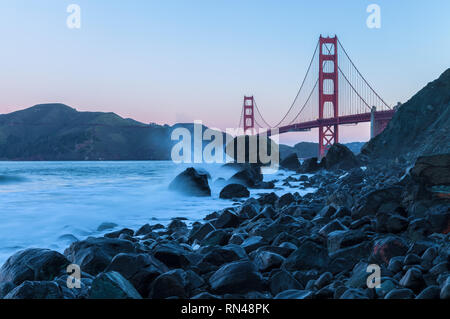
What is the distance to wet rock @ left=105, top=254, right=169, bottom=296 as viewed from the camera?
2.07 metres

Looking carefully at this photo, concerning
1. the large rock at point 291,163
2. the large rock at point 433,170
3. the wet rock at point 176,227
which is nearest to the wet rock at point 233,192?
the wet rock at point 176,227

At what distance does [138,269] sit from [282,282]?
846mm

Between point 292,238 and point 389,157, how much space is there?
13174 millimetres

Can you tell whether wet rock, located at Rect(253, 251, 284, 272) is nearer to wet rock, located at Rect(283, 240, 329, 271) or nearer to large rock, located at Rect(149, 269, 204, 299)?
wet rock, located at Rect(283, 240, 329, 271)

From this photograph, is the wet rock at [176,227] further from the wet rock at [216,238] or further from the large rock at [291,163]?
the large rock at [291,163]

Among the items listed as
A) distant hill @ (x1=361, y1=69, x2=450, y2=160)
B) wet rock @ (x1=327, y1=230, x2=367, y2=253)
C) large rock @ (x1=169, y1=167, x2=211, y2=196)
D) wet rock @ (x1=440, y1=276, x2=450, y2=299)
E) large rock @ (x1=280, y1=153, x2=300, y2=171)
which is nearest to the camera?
wet rock @ (x1=440, y1=276, x2=450, y2=299)

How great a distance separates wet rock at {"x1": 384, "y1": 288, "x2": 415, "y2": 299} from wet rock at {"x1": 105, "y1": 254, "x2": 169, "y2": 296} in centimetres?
125

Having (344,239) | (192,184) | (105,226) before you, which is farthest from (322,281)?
(192,184)

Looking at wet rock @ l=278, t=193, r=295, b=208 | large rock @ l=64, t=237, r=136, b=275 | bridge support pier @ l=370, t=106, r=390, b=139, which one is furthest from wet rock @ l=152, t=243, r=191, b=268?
bridge support pier @ l=370, t=106, r=390, b=139

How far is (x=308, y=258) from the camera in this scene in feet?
7.45

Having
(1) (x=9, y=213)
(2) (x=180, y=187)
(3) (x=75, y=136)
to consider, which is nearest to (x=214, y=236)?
(1) (x=9, y=213)

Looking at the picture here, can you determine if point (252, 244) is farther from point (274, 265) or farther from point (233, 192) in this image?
point (233, 192)

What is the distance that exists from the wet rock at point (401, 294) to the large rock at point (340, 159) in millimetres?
16864

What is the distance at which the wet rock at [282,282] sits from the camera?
197 cm
